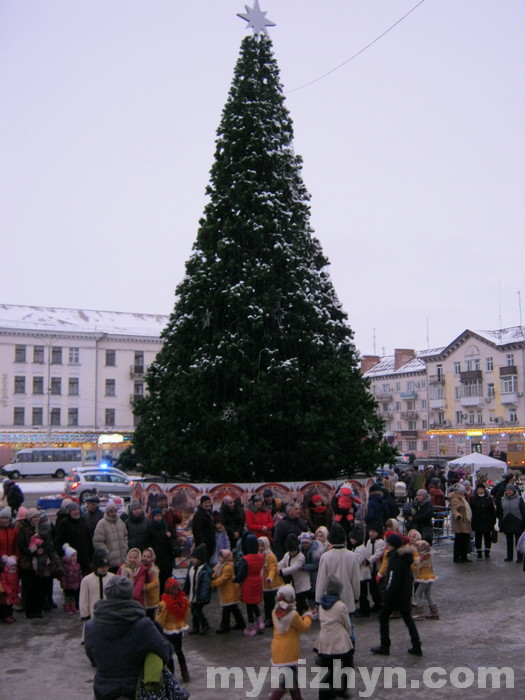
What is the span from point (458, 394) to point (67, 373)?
40.1 m

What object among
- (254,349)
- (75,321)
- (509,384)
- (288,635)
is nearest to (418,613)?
(288,635)

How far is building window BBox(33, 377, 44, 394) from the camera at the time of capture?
205ft

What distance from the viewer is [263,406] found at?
725 inches

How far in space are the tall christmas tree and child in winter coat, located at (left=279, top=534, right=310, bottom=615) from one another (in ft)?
24.7

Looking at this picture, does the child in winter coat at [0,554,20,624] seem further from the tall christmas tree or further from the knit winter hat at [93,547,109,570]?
the tall christmas tree

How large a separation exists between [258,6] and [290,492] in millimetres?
12634

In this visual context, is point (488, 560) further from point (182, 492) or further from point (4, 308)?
point (4, 308)

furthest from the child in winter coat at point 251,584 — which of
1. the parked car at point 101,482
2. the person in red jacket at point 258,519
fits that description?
the parked car at point 101,482

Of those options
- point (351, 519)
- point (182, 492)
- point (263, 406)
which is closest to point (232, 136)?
point (263, 406)

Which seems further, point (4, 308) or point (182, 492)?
point (4, 308)

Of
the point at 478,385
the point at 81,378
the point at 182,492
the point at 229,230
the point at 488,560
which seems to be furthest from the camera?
the point at 478,385

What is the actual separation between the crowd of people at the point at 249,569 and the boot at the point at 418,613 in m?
0.03

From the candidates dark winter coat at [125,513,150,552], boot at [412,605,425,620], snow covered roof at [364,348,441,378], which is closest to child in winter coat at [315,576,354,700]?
boot at [412,605,425,620]

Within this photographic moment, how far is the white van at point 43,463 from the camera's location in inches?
1978
